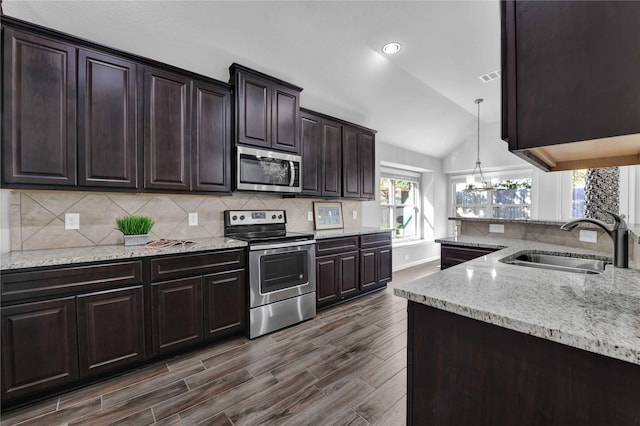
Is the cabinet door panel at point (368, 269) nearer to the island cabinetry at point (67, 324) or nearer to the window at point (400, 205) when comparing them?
the window at point (400, 205)

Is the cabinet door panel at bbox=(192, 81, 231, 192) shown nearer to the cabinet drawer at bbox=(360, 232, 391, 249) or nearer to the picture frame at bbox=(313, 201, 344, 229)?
the picture frame at bbox=(313, 201, 344, 229)

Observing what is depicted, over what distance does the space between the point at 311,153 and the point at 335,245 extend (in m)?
1.22

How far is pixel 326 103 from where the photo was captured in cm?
377

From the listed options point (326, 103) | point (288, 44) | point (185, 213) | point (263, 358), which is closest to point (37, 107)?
point (185, 213)

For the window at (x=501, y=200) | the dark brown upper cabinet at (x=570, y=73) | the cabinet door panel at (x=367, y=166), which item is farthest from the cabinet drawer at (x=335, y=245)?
the window at (x=501, y=200)

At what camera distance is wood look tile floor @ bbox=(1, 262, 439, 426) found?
1.65 m

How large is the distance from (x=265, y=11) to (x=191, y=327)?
277 cm

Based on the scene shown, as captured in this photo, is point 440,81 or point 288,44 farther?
point 440,81

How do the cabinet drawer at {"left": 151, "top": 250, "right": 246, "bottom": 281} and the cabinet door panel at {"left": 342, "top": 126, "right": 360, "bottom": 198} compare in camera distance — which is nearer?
the cabinet drawer at {"left": 151, "top": 250, "right": 246, "bottom": 281}

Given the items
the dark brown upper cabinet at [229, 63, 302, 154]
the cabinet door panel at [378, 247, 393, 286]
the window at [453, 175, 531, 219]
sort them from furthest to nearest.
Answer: the window at [453, 175, 531, 219] → the cabinet door panel at [378, 247, 393, 286] → the dark brown upper cabinet at [229, 63, 302, 154]

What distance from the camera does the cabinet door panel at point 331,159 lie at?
3.68 metres

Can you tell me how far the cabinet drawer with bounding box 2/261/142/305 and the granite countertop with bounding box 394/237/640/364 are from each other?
1950mm

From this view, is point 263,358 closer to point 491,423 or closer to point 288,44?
point 491,423

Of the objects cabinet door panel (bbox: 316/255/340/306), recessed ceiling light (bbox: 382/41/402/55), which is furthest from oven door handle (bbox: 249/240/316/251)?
recessed ceiling light (bbox: 382/41/402/55)
